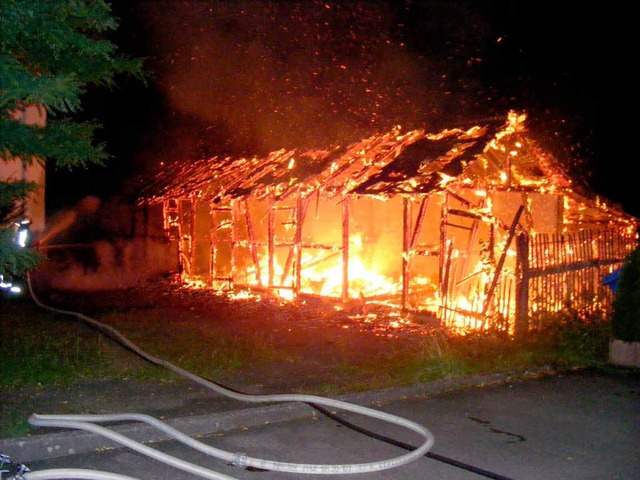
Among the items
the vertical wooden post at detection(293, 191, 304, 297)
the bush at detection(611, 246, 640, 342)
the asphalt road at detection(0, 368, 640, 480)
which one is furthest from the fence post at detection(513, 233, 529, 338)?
the vertical wooden post at detection(293, 191, 304, 297)

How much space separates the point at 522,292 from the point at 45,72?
680cm

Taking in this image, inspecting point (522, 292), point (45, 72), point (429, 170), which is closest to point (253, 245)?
point (429, 170)

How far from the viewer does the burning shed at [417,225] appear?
417 inches

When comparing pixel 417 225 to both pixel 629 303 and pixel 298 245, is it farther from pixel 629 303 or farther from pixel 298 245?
pixel 629 303

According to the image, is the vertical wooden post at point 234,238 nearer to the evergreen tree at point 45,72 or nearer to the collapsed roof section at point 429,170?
the collapsed roof section at point 429,170

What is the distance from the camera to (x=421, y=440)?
618 centimetres

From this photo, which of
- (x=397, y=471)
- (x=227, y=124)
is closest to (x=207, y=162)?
(x=227, y=124)

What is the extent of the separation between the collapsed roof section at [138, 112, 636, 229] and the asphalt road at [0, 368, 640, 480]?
180 inches

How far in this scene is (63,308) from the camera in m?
13.2

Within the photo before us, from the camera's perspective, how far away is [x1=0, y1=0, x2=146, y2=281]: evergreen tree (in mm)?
5789

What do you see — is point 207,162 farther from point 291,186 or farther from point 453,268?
point 453,268

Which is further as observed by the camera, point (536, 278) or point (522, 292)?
point (536, 278)

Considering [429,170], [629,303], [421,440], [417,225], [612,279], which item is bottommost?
[421,440]

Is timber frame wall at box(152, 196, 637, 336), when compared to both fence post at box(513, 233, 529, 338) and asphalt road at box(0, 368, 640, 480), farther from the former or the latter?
asphalt road at box(0, 368, 640, 480)
